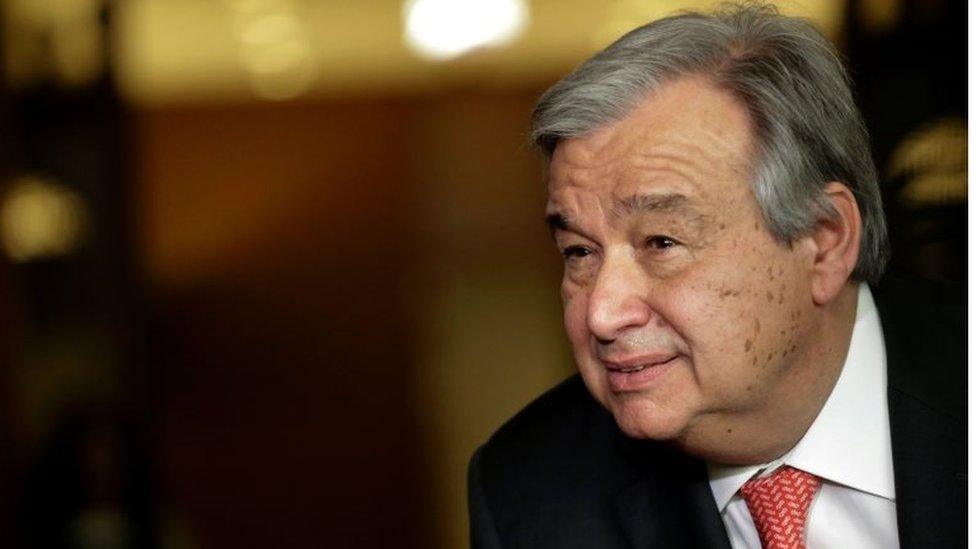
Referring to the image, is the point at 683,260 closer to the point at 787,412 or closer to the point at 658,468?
the point at 787,412

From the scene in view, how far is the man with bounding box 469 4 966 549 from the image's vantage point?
1.80 m

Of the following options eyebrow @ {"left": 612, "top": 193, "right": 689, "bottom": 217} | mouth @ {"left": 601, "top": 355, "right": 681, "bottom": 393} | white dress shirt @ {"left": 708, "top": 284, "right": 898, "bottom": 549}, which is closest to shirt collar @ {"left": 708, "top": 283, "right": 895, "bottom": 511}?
white dress shirt @ {"left": 708, "top": 284, "right": 898, "bottom": 549}

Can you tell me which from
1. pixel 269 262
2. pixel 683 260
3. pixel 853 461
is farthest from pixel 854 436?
Answer: pixel 269 262

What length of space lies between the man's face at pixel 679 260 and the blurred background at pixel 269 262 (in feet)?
8.45

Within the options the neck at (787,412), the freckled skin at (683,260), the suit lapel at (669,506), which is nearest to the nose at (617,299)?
the freckled skin at (683,260)

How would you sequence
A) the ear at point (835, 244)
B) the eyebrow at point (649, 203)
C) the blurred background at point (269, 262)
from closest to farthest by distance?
the eyebrow at point (649, 203)
the ear at point (835, 244)
the blurred background at point (269, 262)

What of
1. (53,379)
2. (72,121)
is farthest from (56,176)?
(53,379)

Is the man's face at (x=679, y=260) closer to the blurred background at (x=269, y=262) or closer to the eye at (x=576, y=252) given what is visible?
the eye at (x=576, y=252)

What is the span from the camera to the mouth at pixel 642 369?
1817mm

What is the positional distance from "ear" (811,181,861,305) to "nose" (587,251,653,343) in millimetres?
232

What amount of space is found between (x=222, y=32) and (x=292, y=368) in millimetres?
1034

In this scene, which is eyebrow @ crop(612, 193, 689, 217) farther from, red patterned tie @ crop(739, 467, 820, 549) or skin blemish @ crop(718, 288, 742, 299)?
red patterned tie @ crop(739, 467, 820, 549)

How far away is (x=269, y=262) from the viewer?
4656 mm

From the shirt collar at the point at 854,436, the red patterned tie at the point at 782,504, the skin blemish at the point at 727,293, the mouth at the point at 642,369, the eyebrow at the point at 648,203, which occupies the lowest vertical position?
the red patterned tie at the point at 782,504
